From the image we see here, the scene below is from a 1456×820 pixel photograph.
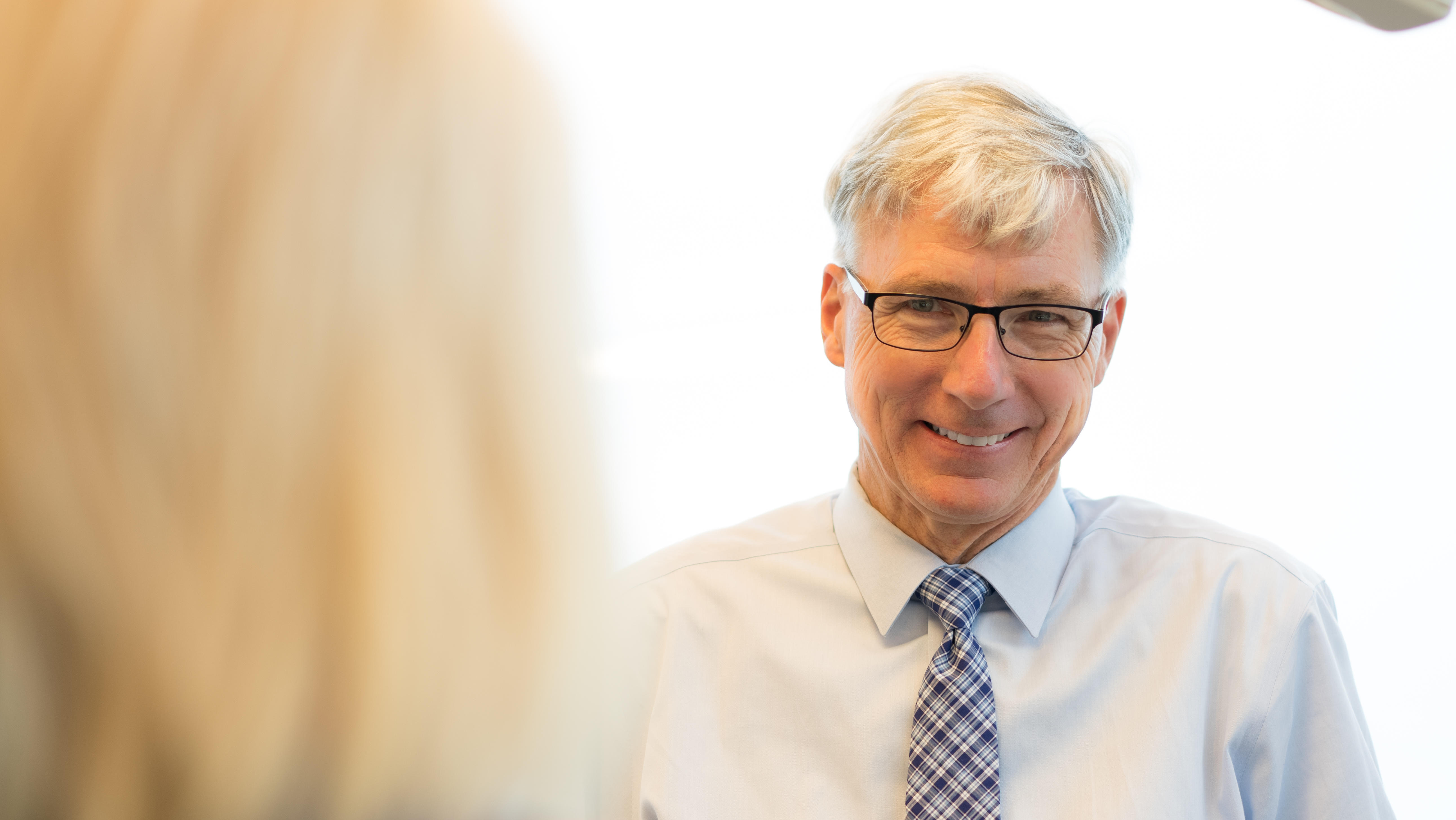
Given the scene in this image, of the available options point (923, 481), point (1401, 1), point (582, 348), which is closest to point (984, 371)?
point (923, 481)

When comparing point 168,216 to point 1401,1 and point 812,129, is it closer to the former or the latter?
point 1401,1

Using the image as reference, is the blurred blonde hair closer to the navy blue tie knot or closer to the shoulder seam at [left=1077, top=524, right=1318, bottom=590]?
the navy blue tie knot

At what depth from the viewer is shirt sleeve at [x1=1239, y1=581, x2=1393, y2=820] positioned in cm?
135

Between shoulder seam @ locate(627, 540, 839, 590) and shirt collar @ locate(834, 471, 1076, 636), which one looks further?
shoulder seam @ locate(627, 540, 839, 590)

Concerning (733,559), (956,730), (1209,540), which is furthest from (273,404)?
(1209,540)

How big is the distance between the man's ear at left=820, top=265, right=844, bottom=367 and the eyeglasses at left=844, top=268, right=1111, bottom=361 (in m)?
0.15

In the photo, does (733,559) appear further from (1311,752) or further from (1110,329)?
(1311,752)

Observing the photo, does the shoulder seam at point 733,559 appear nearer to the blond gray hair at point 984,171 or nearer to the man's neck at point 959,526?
the man's neck at point 959,526

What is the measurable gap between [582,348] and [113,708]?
20cm

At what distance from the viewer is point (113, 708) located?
0.34 meters

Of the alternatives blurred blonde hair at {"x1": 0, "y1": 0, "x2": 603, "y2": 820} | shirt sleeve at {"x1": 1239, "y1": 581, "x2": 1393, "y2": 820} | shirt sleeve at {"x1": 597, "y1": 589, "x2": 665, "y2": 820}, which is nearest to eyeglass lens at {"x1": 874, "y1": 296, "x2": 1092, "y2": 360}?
shirt sleeve at {"x1": 1239, "y1": 581, "x2": 1393, "y2": 820}

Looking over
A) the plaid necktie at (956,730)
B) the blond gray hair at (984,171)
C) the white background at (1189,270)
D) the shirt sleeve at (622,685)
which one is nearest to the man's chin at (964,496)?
the plaid necktie at (956,730)

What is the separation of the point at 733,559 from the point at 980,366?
0.49 metres

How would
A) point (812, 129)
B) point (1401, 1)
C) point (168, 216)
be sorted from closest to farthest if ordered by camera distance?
point (168, 216), point (1401, 1), point (812, 129)
